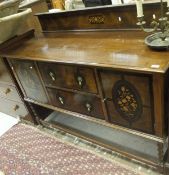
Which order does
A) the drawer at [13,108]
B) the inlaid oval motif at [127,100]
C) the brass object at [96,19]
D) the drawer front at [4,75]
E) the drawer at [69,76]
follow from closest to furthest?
the inlaid oval motif at [127,100], the drawer at [69,76], the brass object at [96,19], the drawer front at [4,75], the drawer at [13,108]

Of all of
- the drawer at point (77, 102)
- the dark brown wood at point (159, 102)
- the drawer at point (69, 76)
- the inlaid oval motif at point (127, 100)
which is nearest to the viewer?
the dark brown wood at point (159, 102)

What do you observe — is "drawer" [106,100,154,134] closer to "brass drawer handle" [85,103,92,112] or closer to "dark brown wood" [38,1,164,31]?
"brass drawer handle" [85,103,92,112]

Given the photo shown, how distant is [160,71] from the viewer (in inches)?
36.0

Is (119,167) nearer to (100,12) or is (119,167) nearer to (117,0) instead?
(100,12)

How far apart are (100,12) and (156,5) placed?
0.35 meters

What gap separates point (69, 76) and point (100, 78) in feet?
0.74

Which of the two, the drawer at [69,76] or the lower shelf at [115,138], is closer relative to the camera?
the drawer at [69,76]

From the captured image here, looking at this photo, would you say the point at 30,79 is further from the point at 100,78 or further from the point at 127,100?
the point at 127,100

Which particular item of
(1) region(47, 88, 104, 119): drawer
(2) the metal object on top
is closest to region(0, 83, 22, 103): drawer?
(1) region(47, 88, 104, 119): drawer

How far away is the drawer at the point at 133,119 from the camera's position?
3.76 ft

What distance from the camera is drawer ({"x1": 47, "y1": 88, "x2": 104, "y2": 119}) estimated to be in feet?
4.46

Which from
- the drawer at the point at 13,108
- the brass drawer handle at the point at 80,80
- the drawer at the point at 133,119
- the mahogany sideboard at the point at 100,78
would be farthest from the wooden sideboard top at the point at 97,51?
the drawer at the point at 13,108

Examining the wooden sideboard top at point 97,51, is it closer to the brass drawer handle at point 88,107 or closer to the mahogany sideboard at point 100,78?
the mahogany sideboard at point 100,78

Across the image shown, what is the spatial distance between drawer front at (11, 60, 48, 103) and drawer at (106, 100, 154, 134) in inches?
21.8
